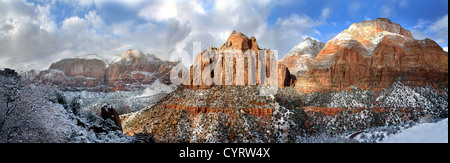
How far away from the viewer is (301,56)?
56.1 metres

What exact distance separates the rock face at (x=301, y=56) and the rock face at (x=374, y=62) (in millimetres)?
3424

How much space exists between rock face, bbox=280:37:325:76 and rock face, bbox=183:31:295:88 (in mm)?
3421

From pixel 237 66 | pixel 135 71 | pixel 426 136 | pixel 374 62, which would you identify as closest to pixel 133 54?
pixel 135 71

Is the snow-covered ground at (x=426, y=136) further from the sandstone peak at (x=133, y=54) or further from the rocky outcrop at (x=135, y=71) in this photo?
the sandstone peak at (x=133, y=54)

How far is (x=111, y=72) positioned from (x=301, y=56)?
368ft

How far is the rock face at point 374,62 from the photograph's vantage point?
1238 inches

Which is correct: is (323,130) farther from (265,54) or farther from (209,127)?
(265,54)

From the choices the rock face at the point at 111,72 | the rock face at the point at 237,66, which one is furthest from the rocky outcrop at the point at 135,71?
the rock face at the point at 237,66

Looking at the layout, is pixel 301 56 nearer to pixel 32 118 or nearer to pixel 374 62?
pixel 374 62

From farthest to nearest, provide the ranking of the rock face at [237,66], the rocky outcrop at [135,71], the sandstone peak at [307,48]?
the rocky outcrop at [135,71] → the sandstone peak at [307,48] → the rock face at [237,66]

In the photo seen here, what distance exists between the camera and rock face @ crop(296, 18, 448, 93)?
31453mm

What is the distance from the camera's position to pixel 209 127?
31.5m
